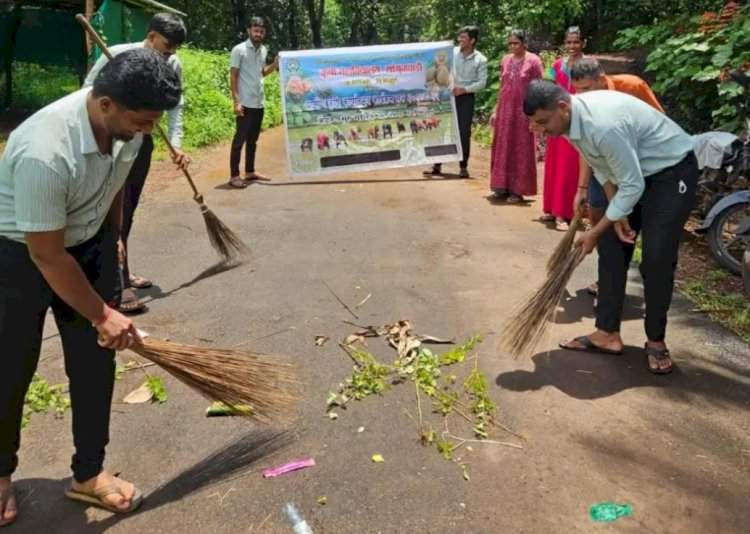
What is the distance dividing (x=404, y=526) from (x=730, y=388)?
6.70ft

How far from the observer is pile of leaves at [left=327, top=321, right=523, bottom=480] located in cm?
302

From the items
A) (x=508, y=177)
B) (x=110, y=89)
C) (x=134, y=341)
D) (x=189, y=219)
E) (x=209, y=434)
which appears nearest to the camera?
(x=110, y=89)

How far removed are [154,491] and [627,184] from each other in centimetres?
247

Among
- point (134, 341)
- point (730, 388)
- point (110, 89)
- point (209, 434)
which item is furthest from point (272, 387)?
point (730, 388)

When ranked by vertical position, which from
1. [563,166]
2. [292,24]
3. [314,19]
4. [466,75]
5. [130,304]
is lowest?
[130,304]

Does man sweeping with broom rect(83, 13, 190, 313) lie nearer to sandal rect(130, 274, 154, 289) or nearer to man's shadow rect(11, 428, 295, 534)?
sandal rect(130, 274, 154, 289)

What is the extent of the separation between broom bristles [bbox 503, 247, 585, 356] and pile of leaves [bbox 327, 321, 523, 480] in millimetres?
271

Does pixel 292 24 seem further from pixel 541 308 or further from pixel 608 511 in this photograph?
pixel 608 511

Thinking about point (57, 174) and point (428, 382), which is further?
point (428, 382)

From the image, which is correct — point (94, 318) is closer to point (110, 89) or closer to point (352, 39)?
point (110, 89)

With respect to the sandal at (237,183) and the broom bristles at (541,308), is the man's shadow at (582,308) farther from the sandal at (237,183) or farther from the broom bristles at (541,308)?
the sandal at (237,183)

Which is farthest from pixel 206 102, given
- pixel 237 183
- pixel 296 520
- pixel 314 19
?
pixel 314 19

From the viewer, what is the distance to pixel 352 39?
1428 inches

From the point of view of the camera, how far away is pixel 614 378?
3.55m
